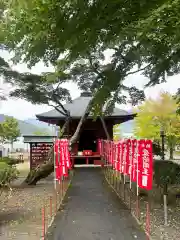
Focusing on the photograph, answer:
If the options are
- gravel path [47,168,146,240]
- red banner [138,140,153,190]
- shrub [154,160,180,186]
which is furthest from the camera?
shrub [154,160,180,186]

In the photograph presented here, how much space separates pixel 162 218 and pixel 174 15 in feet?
19.8

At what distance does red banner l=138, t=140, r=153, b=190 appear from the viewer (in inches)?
319

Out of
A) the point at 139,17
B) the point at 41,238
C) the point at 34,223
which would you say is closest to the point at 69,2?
the point at 139,17

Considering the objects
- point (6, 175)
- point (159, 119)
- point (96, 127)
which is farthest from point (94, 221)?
point (159, 119)

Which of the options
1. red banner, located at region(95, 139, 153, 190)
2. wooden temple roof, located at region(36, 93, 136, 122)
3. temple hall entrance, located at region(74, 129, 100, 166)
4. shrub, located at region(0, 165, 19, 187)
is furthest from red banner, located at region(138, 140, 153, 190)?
temple hall entrance, located at region(74, 129, 100, 166)

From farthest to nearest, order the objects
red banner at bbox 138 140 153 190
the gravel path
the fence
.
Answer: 1. red banner at bbox 138 140 153 190
2. the fence
3. the gravel path

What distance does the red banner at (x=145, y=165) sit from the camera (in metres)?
8.10

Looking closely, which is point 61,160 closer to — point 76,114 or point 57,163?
point 57,163

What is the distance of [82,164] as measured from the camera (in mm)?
29469

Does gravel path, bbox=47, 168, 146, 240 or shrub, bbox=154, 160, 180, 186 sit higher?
shrub, bbox=154, 160, 180, 186

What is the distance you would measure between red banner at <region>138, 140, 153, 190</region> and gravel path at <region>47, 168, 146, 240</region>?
0.97 m

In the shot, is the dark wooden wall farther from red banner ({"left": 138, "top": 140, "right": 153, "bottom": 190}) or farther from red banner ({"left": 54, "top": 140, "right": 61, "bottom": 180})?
red banner ({"left": 138, "top": 140, "right": 153, "bottom": 190})

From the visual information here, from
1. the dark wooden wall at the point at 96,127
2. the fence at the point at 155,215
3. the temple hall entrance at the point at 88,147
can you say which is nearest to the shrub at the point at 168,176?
the fence at the point at 155,215

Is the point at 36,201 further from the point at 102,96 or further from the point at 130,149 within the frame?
the point at 102,96
